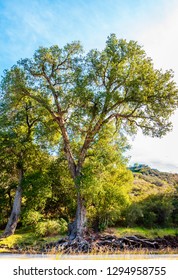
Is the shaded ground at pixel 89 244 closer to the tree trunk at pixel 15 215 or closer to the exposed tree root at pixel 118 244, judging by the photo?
the exposed tree root at pixel 118 244

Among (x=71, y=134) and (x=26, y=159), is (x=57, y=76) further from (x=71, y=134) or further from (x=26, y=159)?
(x=26, y=159)

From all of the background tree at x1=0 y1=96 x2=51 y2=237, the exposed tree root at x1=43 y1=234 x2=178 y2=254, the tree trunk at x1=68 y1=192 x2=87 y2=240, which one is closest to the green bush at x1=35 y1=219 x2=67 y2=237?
the tree trunk at x1=68 y1=192 x2=87 y2=240

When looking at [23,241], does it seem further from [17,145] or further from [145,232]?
[145,232]

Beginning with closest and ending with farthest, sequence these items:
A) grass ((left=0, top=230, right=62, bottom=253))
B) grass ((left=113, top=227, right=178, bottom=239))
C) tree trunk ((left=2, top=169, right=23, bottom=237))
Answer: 1. grass ((left=0, top=230, right=62, bottom=253))
2. grass ((left=113, top=227, right=178, bottom=239))
3. tree trunk ((left=2, top=169, right=23, bottom=237))

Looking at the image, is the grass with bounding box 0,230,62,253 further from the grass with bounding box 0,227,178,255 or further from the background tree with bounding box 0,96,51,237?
the background tree with bounding box 0,96,51,237

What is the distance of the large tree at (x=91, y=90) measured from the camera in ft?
56.6

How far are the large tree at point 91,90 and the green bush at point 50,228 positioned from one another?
0.69 meters

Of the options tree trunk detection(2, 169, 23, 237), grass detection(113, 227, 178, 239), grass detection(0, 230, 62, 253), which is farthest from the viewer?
tree trunk detection(2, 169, 23, 237)

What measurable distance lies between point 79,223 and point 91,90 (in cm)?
781

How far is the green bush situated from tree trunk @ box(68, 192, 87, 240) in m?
0.53

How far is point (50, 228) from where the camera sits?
1677 centimetres

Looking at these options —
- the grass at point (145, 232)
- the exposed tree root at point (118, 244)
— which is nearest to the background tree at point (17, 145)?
the exposed tree root at point (118, 244)

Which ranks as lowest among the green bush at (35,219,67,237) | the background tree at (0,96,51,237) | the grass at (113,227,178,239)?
the grass at (113,227,178,239)

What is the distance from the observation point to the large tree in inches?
680
